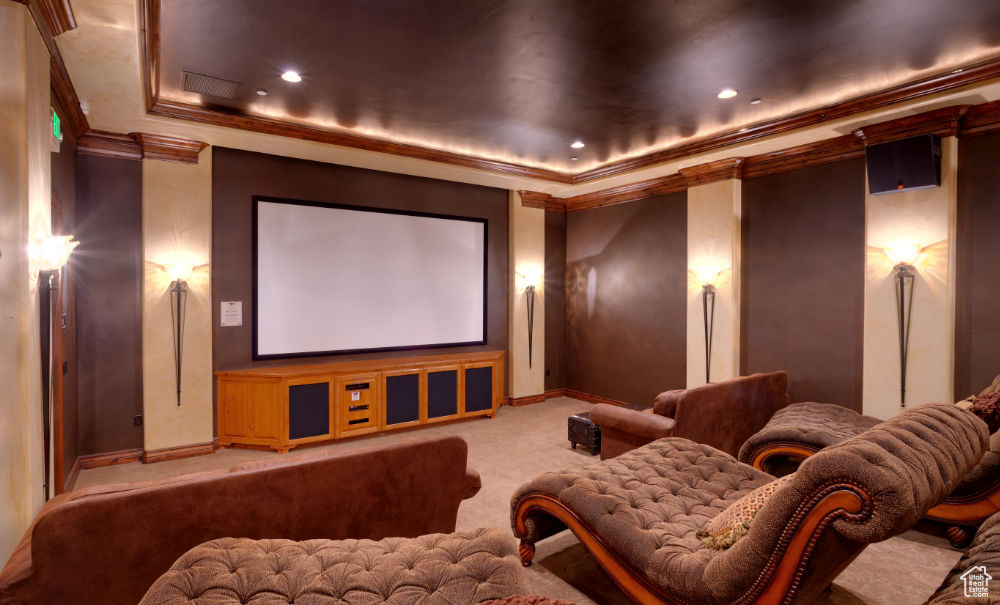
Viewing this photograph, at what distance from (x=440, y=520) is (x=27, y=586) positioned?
4.65ft

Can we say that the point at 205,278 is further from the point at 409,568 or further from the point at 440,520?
the point at 409,568

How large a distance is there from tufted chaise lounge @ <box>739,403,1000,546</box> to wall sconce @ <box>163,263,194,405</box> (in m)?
4.90

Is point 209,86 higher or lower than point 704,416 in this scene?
higher

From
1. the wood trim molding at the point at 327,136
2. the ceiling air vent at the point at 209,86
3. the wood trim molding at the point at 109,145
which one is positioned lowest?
the wood trim molding at the point at 109,145

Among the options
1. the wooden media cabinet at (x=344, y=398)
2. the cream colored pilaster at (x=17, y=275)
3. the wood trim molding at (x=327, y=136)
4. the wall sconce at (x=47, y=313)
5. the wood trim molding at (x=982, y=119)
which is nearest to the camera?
the cream colored pilaster at (x=17, y=275)

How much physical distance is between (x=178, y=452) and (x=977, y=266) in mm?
6951

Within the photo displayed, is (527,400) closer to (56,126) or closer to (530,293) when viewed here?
(530,293)

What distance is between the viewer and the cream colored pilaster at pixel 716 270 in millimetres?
5422

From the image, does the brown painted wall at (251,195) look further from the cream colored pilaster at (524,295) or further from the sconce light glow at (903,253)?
the sconce light glow at (903,253)

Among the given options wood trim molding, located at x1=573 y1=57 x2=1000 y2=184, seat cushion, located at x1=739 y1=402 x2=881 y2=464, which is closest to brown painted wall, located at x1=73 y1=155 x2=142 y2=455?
wood trim molding, located at x1=573 y1=57 x2=1000 y2=184

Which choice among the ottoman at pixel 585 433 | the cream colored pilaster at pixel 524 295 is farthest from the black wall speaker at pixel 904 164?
the cream colored pilaster at pixel 524 295

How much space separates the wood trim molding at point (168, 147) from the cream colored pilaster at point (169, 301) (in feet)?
0.16

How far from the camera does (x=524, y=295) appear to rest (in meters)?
6.97

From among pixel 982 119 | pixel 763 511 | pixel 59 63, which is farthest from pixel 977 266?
pixel 59 63
